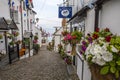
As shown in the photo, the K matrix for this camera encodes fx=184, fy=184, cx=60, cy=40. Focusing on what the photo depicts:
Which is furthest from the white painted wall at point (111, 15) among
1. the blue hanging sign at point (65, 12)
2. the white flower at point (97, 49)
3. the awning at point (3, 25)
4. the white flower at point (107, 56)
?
the awning at point (3, 25)

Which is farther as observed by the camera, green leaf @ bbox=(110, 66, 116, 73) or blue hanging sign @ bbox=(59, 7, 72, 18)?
blue hanging sign @ bbox=(59, 7, 72, 18)

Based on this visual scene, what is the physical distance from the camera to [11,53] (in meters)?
13.4

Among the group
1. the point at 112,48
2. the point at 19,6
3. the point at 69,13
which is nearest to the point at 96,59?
the point at 112,48

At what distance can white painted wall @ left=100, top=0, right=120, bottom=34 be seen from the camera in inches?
160

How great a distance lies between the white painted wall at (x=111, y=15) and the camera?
4059 millimetres

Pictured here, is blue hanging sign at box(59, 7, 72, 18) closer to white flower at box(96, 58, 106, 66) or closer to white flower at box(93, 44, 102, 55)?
white flower at box(93, 44, 102, 55)

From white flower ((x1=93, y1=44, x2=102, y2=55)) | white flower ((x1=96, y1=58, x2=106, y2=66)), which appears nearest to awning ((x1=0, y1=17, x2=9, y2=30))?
white flower ((x1=93, y1=44, x2=102, y2=55))

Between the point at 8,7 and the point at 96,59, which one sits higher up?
the point at 8,7

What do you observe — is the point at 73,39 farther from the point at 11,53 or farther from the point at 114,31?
the point at 11,53

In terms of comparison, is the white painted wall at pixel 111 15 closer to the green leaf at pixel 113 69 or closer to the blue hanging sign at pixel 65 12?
the green leaf at pixel 113 69

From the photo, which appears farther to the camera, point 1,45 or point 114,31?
point 1,45

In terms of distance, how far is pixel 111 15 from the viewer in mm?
4461

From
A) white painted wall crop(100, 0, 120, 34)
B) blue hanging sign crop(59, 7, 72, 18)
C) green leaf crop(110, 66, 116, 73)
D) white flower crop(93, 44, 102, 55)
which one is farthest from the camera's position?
blue hanging sign crop(59, 7, 72, 18)

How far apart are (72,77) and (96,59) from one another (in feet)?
18.5
